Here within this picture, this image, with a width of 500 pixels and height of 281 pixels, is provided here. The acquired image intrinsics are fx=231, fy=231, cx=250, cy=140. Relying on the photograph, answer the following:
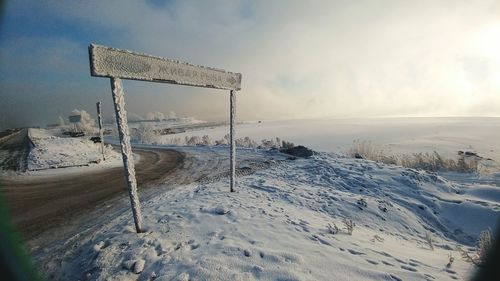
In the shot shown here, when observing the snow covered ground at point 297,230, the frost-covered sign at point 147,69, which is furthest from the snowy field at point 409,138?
the frost-covered sign at point 147,69

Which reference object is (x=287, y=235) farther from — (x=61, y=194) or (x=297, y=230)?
(x=61, y=194)

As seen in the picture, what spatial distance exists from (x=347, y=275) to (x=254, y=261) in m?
1.08

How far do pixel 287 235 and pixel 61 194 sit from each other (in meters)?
7.34

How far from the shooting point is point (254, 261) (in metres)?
2.88

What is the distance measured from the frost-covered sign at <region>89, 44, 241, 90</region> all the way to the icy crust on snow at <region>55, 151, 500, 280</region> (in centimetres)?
248

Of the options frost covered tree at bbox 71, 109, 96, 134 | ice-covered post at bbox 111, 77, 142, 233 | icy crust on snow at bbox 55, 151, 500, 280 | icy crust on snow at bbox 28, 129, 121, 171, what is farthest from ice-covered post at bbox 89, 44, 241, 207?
frost covered tree at bbox 71, 109, 96, 134

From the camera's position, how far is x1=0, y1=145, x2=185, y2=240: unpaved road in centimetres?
522

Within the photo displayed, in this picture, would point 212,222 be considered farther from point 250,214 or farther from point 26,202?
point 26,202

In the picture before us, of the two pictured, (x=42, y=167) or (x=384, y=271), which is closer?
(x=384, y=271)

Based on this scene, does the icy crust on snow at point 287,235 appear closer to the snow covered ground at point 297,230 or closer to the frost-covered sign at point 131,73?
the snow covered ground at point 297,230

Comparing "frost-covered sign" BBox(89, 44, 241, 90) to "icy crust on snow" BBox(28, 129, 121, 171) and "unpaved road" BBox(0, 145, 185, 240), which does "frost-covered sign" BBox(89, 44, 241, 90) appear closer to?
"unpaved road" BBox(0, 145, 185, 240)

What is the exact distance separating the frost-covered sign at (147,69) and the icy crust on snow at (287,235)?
8.14 ft

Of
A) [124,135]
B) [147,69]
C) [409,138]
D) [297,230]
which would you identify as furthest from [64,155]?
[409,138]

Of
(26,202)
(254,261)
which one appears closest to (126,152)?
(254,261)
